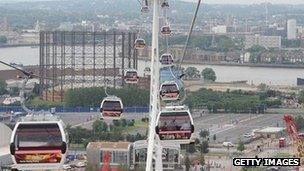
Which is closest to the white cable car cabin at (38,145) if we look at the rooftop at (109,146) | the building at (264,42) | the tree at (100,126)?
the rooftop at (109,146)

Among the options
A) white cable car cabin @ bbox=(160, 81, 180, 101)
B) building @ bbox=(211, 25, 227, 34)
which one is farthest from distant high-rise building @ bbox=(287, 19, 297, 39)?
white cable car cabin @ bbox=(160, 81, 180, 101)

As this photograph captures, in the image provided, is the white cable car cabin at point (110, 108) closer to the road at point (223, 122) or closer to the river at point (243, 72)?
the road at point (223, 122)

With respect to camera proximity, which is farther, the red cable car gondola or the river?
the river

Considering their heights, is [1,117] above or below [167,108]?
below

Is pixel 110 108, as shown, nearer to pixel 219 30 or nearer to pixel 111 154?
pixel 111 154

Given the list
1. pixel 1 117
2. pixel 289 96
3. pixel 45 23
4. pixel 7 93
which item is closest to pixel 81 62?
pixel 7 93

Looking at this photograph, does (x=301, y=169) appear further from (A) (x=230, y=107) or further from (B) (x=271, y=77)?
(B) (x=271, y=77)

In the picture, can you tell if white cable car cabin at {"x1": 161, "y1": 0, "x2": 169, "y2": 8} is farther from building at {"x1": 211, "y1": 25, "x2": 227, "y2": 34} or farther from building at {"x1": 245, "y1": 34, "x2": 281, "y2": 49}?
building at {"x1": 211, "y1": 25, "x2": 227, "y2": 34}

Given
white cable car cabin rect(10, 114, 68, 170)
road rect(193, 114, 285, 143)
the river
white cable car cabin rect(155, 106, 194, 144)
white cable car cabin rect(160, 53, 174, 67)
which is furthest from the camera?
the river
